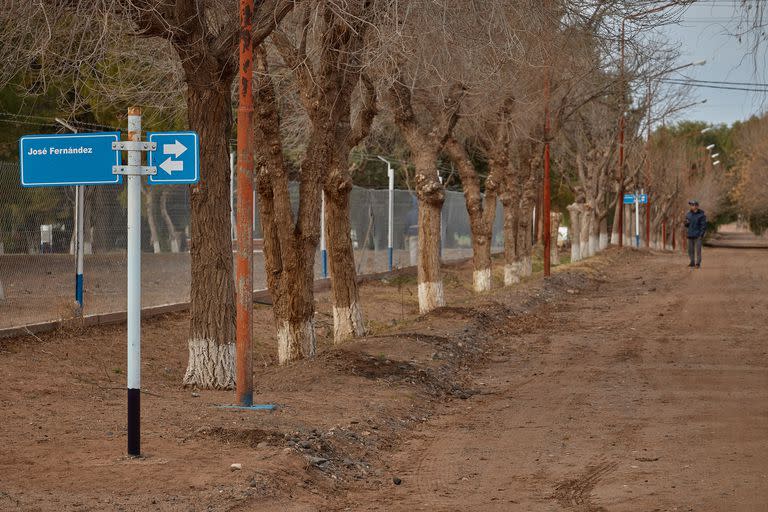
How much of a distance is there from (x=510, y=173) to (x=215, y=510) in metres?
25.4

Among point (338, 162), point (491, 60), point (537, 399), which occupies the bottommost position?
point (537, 399)

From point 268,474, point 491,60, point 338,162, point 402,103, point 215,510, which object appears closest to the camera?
point 215,510

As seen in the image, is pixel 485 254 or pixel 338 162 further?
pixel 485 254

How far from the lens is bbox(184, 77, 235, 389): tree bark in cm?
1175

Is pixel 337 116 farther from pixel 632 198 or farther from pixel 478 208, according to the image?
pixel 632 198

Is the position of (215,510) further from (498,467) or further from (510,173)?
(510,173)

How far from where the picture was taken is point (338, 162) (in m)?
15.6

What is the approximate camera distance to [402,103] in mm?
19422

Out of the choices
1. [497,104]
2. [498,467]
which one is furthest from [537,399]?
[497,104]

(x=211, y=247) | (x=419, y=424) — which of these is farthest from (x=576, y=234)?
(x=419, y=424)

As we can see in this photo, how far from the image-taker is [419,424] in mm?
10766

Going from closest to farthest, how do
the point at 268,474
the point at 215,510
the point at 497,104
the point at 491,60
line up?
the point at 215,510, the point at 268,474, the point at 491,60, the point at 497,104

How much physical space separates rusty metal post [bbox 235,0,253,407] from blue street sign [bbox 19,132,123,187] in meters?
2.25

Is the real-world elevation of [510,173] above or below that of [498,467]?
above
